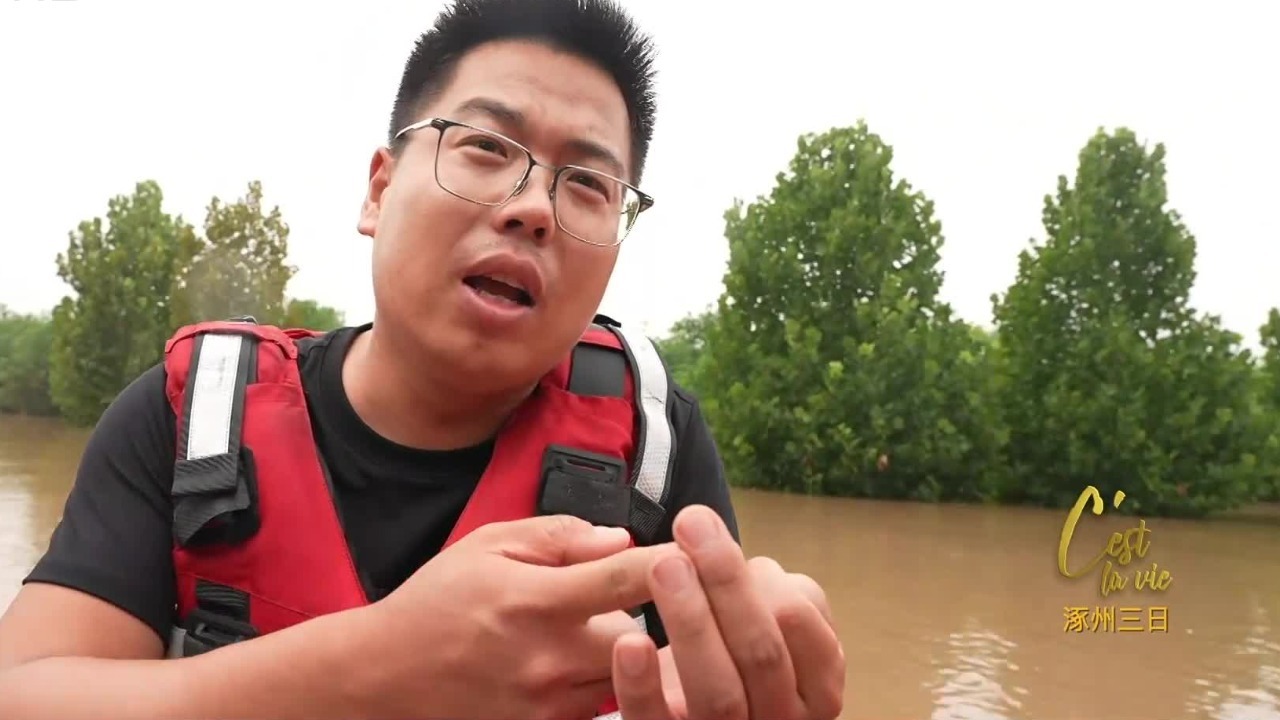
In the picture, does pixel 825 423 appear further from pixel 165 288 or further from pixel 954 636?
pixel 165 288

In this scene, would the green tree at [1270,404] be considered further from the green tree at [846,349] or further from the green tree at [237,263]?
the green tree at [237,263]

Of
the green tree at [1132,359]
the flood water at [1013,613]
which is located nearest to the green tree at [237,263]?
the flood water at [1013,613]

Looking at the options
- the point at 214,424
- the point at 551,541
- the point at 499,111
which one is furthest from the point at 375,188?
the point at 551,541

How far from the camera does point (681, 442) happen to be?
1224mm

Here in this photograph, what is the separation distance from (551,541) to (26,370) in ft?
77.0

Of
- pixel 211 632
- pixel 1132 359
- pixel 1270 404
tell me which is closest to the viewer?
pixel 211 632

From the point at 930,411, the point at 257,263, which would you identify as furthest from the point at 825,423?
the point at 257,263

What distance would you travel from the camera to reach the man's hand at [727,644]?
60 cm

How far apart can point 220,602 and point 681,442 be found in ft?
1.80

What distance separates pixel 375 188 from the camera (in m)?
1.27

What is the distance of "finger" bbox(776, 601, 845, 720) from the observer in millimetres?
646

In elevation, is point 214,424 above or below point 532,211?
below

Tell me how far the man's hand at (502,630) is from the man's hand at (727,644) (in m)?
0.05

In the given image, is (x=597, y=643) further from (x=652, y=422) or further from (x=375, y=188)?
(x=375, y=188)
